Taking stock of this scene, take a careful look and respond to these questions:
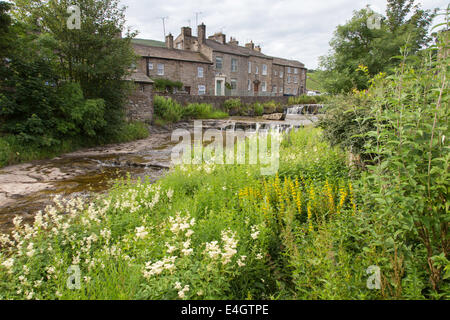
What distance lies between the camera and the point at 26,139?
35.4 feet

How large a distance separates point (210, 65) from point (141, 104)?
62.6 feet

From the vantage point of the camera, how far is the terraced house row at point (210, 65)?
32969 millimetres

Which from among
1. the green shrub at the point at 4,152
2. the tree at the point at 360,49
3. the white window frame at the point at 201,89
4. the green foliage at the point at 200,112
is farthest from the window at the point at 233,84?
the green shrub at the point at 4,152

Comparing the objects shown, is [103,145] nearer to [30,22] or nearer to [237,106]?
[30,22]

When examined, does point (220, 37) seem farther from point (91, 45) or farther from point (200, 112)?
point (91, 45)

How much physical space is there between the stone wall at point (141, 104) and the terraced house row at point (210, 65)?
27.7 ft

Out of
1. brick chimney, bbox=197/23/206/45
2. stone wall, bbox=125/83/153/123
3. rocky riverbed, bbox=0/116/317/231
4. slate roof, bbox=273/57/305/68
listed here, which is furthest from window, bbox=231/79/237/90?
rocky riverbed, bbox=0/116/317/231

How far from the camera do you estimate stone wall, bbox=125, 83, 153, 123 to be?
784 inches

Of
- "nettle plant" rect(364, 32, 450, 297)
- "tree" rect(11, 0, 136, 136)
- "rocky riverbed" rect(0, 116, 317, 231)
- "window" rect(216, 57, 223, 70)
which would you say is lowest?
"rocky riverbed" rect(0, 116, 317, 231)

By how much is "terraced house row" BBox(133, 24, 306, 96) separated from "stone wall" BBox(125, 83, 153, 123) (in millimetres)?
8442

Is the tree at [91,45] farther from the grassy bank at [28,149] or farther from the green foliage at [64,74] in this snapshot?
the grassy bank at [28,149]

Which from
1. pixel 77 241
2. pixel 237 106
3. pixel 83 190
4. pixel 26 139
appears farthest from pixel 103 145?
pixel 237 106

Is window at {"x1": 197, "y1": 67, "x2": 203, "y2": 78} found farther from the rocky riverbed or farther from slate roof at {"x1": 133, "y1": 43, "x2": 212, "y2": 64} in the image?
the rocky riverbed
